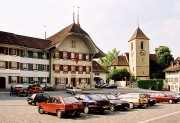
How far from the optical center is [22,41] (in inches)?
2061

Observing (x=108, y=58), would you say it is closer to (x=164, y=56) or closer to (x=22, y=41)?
(x=164, y=56)

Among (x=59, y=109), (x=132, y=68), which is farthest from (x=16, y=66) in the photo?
(x=132, y=68)

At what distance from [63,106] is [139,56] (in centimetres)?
7034

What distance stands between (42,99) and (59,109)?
9250 millimetres

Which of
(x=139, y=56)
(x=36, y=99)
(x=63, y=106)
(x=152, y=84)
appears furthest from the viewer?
(x=139, y=56)

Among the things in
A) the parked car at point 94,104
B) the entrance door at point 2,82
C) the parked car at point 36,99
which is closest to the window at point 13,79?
the entrance door at point 2,82

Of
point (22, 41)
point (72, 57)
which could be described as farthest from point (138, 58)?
point (22, 41)

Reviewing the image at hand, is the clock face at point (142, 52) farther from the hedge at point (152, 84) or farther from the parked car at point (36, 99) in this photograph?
the parked car at point (36, 99)

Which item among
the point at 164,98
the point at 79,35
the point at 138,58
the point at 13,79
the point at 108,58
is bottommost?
the point at 164,98

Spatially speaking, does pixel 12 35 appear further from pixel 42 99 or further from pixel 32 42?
pixel 42 99

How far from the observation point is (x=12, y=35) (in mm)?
52062

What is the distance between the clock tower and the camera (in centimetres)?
8694

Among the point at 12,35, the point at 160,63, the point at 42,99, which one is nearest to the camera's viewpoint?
the point at 42,99

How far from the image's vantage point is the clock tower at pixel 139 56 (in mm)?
86938
